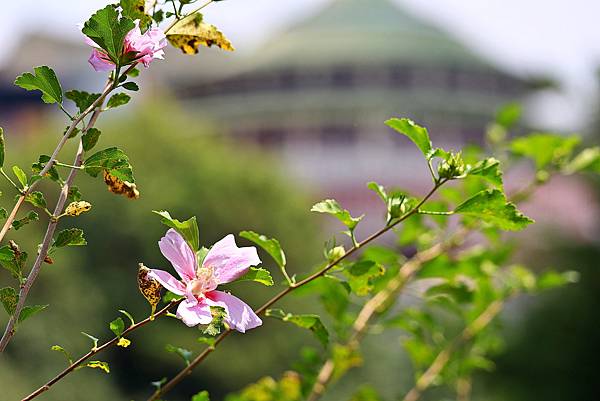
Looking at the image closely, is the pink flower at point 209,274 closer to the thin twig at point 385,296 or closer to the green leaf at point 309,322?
the green leaf at point 309,322

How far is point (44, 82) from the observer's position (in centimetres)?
58

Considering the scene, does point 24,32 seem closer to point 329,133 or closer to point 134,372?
point 329,133

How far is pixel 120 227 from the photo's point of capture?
14.0 metres

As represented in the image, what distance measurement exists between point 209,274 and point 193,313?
0.03 m

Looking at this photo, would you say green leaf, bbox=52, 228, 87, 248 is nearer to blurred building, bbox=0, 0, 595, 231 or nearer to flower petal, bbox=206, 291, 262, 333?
flower petal, bbox=206, 291, 262, 333

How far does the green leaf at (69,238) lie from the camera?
56cm

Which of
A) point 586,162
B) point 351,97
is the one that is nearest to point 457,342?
point 586,162

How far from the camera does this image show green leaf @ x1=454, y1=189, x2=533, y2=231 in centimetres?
62

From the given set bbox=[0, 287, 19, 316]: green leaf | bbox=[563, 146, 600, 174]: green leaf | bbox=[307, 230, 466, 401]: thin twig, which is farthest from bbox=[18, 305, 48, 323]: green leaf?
bbox=[563, 146, 600, 174]: green leaf

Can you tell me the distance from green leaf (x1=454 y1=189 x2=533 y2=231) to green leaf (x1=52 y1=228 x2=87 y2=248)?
0.82 feet

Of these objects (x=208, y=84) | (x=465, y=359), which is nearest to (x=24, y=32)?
(x=208, y=84)

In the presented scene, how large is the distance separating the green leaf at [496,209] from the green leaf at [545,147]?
1.57 feet

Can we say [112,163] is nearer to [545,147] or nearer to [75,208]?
[75,208]

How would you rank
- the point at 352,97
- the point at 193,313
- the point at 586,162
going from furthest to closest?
the point at 352,97 → the point at 586,162 → the point at 193,313
